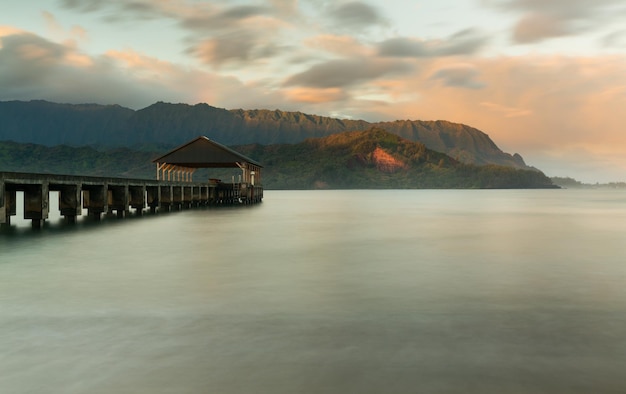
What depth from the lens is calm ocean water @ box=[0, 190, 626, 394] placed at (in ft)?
19.7

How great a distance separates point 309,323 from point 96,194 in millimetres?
32006

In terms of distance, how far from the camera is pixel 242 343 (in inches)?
294

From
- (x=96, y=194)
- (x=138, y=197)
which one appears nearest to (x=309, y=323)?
(x=96, y=194)

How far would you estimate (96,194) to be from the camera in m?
37.5

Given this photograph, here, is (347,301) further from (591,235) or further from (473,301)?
(591,235)

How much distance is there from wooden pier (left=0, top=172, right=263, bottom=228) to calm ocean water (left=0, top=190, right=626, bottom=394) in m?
10.6

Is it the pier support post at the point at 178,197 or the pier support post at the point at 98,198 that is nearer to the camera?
the pier support post at the point at 98,198

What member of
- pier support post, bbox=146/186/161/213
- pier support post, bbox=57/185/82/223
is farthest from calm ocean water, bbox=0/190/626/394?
pier support post, bbox=146/186/161/213

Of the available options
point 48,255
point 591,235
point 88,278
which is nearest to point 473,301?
point 88,278

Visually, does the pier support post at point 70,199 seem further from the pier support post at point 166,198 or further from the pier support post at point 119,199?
the pier support post at point 166,198

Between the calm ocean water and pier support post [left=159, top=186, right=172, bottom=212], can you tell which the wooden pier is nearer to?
pier support post [left=159, top=186, right=172, bottom=212]

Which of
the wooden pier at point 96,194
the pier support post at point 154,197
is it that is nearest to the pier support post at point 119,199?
the wooden pier at point 96,194

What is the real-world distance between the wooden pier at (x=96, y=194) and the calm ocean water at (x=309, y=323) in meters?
10.6

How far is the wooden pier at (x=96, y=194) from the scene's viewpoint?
28.5 meters
